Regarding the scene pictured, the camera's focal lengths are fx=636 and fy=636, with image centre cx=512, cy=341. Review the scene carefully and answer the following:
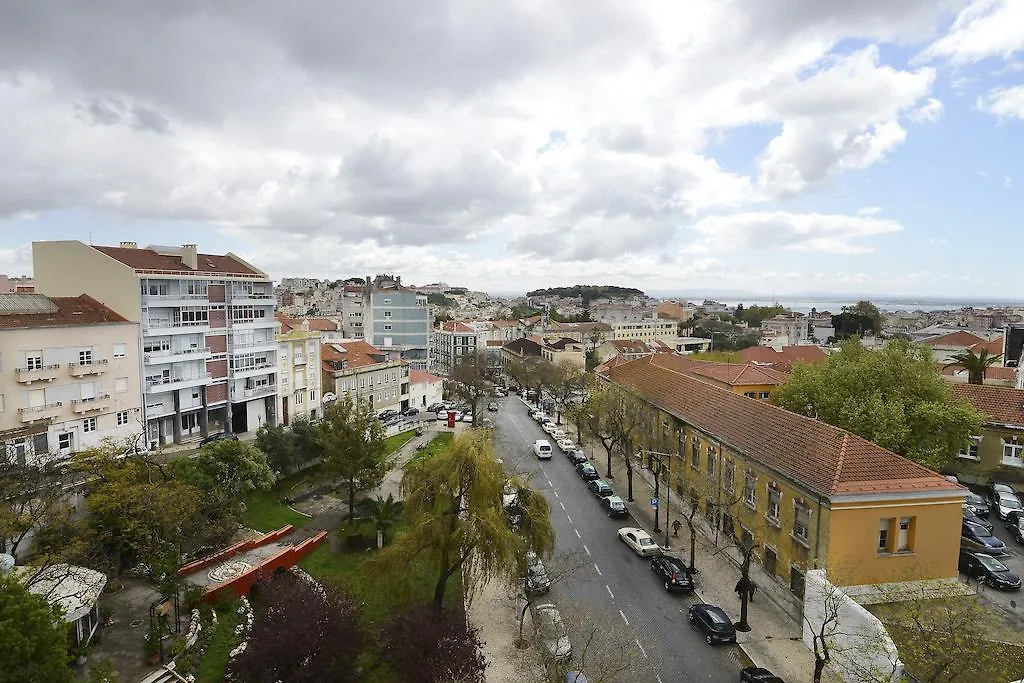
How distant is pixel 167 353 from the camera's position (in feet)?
123

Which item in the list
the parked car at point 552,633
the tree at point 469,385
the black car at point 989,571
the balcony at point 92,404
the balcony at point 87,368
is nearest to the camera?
the parked car at point 552,633

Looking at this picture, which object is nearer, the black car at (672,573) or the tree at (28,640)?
the tree at (28,640)

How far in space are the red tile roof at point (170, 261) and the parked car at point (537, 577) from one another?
1090 inches

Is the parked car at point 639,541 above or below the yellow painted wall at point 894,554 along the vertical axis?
below

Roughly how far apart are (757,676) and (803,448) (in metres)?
9.64

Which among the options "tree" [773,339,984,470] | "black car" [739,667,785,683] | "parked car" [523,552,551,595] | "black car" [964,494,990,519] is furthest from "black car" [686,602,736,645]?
"black car" [964,494,990,519]

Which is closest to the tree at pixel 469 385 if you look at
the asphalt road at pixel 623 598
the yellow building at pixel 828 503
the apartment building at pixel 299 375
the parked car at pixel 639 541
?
the apartment building at pixel 299 375

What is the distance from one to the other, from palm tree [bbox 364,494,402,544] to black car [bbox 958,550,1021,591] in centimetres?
2379

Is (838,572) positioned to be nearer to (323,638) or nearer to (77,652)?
(323,638)

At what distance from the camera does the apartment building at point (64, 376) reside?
96.2 ft

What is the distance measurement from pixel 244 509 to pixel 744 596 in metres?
21.0

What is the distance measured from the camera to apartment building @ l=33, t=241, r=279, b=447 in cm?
3588

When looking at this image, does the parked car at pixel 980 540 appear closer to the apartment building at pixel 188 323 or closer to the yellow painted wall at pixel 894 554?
the yellow painted wall at pixel 894 554

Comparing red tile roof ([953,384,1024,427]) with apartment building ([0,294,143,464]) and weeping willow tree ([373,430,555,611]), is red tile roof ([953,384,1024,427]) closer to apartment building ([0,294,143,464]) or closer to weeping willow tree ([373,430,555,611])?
weeping willow tree ([373,430,555,611])
